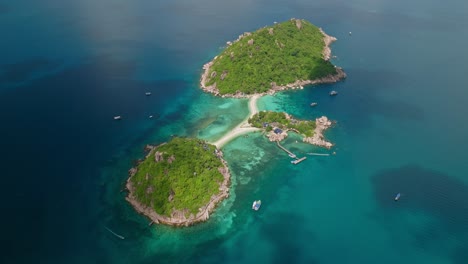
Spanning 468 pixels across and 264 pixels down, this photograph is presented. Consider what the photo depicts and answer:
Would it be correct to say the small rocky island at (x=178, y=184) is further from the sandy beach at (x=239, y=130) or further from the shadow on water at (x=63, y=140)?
the shadow on water at (x=63, y=140)

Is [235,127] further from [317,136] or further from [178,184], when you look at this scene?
Result: [178,184]

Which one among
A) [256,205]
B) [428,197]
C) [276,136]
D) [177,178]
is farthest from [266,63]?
[428,197]

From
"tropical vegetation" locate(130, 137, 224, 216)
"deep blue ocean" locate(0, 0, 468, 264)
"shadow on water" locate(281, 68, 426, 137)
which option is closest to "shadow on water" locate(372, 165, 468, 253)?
"deep blue ocean" locate(0, 0, 468, 264)

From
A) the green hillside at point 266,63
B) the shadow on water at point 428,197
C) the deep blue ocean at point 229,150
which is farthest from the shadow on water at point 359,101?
the shadow on water at point 428,197

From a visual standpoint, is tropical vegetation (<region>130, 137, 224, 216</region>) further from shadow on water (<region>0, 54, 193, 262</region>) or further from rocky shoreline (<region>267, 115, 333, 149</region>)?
rocky shoreline (<region>267, 115, 333, 149</region>)

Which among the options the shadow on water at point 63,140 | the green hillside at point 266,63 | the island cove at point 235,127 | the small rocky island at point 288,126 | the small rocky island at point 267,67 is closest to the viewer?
the shadow on water at point 63,140

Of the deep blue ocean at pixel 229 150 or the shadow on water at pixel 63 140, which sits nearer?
the deep blue ocean at pixel 229 150

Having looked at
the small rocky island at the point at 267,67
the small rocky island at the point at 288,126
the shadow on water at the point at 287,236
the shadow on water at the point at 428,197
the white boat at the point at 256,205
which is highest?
the small rocky island at the point at 267,67
